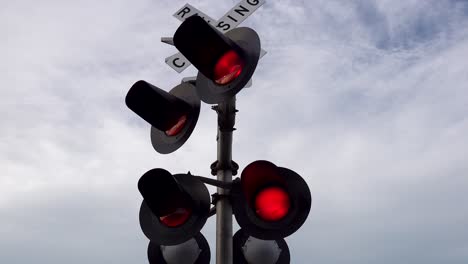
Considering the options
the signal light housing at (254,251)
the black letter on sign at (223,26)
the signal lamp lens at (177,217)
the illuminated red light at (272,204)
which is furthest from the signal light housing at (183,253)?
the black letter on sign at (223,26)

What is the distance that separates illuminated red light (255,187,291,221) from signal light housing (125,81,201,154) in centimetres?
70

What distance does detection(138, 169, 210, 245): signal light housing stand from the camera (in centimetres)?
298

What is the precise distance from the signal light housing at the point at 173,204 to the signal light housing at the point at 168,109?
0.41 m

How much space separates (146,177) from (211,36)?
0.90 metres

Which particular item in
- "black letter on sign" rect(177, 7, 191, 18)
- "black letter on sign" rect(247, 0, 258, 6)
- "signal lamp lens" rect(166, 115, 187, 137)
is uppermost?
"black letter on sign" rect(177, 7, 191, 18)

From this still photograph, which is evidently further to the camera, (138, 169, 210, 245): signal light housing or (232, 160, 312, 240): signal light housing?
(138, 169, 210, 245): signal light housing

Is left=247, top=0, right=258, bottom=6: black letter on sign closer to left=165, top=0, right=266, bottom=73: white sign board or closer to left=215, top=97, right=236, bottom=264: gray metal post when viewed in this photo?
left=165, top=0, right=266, bottom=73: white sign board

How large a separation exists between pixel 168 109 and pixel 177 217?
0.78 meters

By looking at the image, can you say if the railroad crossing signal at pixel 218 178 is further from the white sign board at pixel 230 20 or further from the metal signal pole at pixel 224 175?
the white sign board at pixel 230 20

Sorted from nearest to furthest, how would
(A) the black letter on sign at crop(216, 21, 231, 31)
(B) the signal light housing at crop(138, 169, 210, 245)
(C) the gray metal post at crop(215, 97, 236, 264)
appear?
(B) the signal light housing at crop(138, 169, 210, 245) < (C) the gray metal post at crop(215, 97, 236, 264) < (A) the black letter on sign at crop(216, 21, 231, 31)

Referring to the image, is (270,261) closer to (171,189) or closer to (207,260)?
(207,260)

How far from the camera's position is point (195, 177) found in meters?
3.14

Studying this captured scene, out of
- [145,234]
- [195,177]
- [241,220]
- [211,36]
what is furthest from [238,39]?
[145,234]

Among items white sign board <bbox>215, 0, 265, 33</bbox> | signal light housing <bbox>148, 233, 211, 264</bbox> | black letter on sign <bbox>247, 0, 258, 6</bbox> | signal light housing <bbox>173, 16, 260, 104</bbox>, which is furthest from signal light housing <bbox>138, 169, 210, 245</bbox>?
black letter on sign <bbox>247, 0, 258, 6</bbox>
